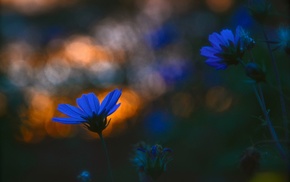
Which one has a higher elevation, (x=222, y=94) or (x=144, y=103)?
(x=144, y=103)

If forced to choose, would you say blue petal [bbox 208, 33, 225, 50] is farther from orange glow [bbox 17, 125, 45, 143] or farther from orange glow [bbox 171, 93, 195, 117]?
orange glow [bbox 17, 125, 45, 143]

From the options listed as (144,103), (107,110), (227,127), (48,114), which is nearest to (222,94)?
(227,127)

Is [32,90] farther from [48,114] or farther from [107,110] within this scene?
[107,110]

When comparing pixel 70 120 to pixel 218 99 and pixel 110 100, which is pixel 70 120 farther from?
pixel 218 99

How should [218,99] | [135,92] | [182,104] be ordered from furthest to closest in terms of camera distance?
1. [135,92]
2. [182,104]
3. [218,99]

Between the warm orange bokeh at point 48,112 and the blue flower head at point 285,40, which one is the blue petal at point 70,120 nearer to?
the blue flower head at point 285,40

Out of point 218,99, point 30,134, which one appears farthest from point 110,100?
point 30,134

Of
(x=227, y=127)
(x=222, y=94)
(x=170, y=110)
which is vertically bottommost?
(x=227, y=127)
